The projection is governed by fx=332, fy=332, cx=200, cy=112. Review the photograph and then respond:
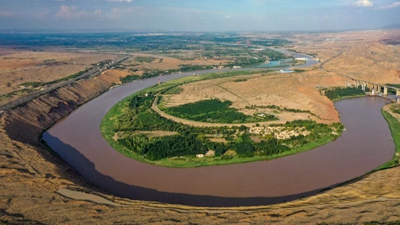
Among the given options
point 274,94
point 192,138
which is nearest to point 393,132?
point 274,94

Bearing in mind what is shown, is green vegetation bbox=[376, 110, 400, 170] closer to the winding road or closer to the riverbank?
the riverbank

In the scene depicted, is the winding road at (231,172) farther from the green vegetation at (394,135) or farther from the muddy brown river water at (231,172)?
the green vegetation at (394,135)

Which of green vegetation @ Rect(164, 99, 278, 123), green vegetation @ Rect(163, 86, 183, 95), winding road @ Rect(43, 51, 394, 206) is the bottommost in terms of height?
winding road @ Rect(43, 51, 394, 206)

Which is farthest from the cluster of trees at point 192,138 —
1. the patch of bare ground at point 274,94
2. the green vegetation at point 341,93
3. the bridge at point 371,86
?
the bridge at point 371,86

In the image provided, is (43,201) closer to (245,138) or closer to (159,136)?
(159,136)

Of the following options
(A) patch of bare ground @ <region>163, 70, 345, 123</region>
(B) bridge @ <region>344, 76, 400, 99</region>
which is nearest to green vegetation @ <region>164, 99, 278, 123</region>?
(A) patch of bare ground @ <region>163, 70, 345, 123</region>

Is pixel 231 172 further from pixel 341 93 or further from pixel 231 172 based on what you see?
pixel 341 93

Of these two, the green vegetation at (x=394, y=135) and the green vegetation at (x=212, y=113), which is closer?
Answer: the green vegetation at (x=394, y=135)

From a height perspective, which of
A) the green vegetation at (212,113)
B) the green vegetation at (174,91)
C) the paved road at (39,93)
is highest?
the paved road at (39,93)
